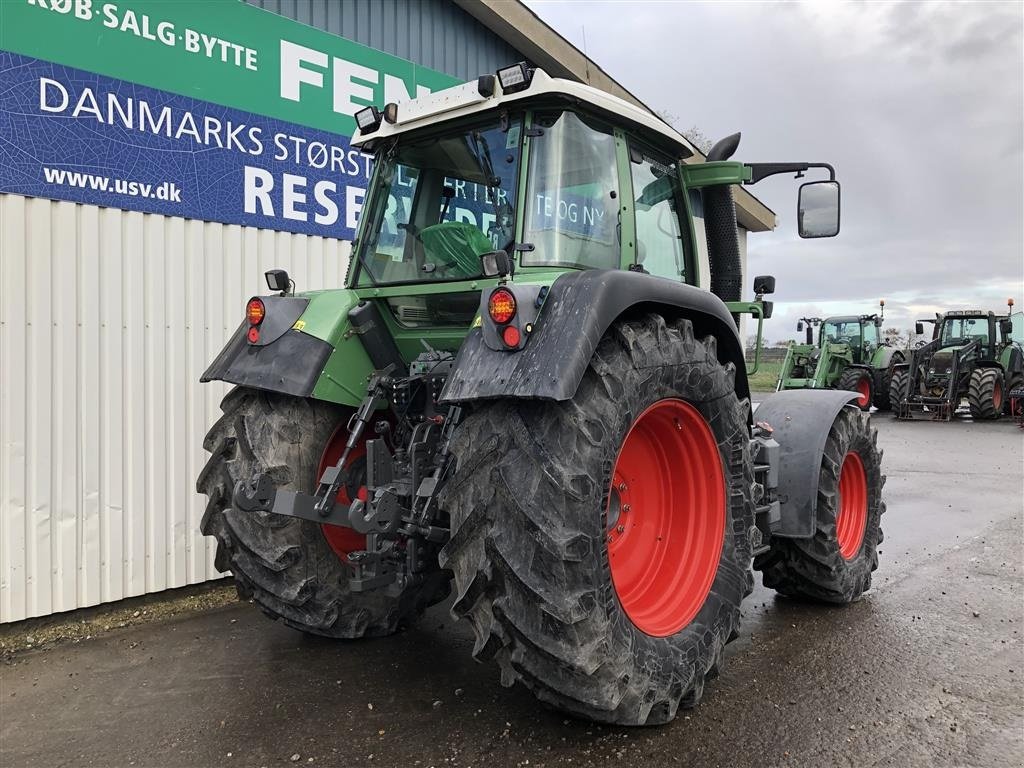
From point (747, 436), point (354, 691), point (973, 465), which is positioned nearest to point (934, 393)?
point (973, 465)

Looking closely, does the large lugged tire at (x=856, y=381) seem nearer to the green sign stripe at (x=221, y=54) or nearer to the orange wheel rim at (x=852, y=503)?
the orange wheel rim at (x=852, y=503)

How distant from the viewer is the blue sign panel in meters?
4.11

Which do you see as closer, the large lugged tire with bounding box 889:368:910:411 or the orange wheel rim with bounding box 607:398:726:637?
the orange wheel rim with bounding box 607:398:726:637

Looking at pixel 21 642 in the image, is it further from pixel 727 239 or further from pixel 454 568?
pixel 727 239

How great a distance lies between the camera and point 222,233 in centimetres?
497

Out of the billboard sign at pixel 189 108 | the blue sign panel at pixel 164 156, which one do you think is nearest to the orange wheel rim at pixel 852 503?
the blue sign panel at pixel 164 156

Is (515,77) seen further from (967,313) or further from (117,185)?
(967,313)

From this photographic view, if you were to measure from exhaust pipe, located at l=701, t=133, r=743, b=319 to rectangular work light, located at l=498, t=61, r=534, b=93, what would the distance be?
145 centimetres

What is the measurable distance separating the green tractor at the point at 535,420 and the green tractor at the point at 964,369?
50.9ft

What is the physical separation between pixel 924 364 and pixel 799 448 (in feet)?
54.8

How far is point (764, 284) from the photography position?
4.35 m

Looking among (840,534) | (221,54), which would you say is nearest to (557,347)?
(840,534)

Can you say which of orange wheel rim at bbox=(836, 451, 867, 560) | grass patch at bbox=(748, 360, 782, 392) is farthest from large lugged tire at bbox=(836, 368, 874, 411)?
orange wheel rim at bbox=(836, 451, 867, 560)

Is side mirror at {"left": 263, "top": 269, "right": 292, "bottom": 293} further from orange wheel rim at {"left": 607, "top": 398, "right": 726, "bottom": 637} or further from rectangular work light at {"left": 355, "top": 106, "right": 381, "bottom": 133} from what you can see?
orange wheel rim at {"left": 607, "top": 398, "right": 726, "bottom": 637}
